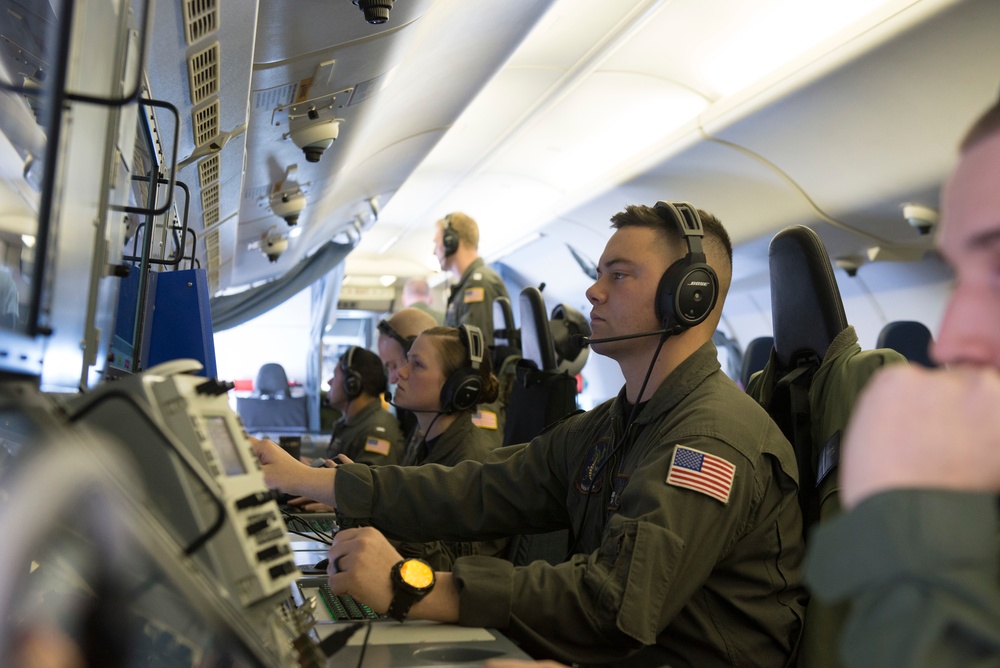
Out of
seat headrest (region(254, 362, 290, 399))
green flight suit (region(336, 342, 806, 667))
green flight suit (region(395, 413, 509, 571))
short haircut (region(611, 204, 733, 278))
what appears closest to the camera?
green flight suit (region(336, 342, 806, 667))

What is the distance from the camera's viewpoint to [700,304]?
6.07 ft

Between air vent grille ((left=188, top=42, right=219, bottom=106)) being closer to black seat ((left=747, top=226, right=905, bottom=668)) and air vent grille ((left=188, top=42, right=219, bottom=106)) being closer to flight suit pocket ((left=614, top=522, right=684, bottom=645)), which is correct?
black seat ((left=747, top=226, right=905, bottom=668))

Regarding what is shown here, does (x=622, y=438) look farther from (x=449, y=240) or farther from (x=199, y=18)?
(x=449, y=240)

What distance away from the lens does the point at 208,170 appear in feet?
12.2

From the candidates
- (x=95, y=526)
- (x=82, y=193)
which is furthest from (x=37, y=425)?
(x=82, y=193)

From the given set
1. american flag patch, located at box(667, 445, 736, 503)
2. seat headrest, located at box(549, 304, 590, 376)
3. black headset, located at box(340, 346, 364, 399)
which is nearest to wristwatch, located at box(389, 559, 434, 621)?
american flag patch, located at box(667, 445, 736, 503)

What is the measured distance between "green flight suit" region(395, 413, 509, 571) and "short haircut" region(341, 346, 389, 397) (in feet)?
4.06

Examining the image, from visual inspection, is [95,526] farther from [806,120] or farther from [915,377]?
[806,120]

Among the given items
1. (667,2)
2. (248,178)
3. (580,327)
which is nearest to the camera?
(580,327)

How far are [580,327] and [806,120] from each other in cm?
185

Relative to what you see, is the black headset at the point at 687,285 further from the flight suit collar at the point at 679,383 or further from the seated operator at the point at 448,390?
the seated operator at the point at 448,390

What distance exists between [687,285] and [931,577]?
123 cm

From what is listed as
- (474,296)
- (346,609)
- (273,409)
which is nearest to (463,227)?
(474,296)

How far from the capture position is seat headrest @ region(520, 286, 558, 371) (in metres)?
3.45
